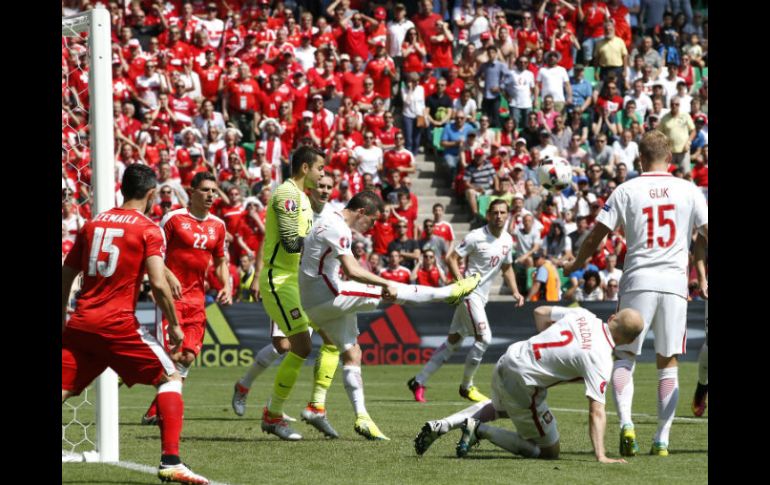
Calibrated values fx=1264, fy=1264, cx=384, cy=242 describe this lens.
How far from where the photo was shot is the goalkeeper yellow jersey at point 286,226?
11.3 meters

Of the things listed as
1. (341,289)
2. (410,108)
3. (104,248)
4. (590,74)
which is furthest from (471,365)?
(590,74)

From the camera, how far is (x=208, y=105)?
24.6 metres

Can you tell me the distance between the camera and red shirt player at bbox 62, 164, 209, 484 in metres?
8.27

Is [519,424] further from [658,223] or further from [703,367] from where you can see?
[703,367]

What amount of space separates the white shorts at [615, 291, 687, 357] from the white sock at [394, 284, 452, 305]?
1592 mm

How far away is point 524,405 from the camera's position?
9.26 meters

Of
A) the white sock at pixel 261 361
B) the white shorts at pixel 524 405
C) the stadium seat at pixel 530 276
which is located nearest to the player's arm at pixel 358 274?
the white shorts at pixel 524 405

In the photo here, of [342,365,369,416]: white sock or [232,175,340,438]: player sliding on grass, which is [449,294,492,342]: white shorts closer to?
[232,175,340,438]: player sliding on grass

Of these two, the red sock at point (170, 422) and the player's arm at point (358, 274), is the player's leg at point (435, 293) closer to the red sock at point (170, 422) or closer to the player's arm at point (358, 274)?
the player's arm at point (358, 274)

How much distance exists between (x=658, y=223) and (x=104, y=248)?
4.32 meters

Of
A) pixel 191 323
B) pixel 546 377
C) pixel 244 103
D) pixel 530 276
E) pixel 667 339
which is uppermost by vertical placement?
pixel 244 103
